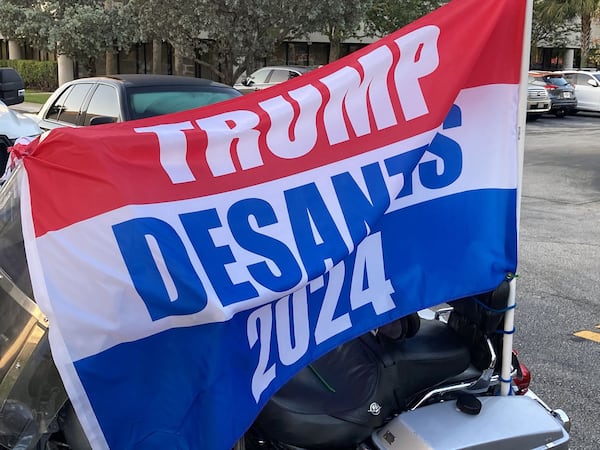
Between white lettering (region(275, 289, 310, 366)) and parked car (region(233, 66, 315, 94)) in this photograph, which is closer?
white lettering (region(275, 289, 310, 366))

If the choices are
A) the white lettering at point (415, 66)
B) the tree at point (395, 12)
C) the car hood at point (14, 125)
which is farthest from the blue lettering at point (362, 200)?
the tree at point (395, 12)

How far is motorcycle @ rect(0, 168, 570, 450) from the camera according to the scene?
183cm

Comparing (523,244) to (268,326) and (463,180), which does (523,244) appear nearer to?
(463,180)

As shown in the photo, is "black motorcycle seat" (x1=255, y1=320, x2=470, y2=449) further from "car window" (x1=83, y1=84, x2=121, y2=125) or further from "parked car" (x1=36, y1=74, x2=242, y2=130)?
"car window" (x1=83, y1=84, x2=121, y2=125)

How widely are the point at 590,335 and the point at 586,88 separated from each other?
20155mm

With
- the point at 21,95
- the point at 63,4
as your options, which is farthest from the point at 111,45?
the point at 21,95

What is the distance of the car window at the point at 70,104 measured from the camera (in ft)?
28.8

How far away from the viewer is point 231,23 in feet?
57.4

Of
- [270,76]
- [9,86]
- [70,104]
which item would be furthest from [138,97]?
[270,76]

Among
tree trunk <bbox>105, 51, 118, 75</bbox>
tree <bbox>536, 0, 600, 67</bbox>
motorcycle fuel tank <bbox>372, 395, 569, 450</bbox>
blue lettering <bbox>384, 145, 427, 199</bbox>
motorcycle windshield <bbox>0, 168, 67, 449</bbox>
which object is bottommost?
motorcycle fuel tank <bbox>372, 395, 569, 450</bbox>

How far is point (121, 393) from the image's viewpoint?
170 centimetres

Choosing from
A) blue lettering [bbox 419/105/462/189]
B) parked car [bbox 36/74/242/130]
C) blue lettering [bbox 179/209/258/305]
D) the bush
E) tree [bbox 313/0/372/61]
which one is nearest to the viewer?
blue lettering [bbox 179/209/258/305]

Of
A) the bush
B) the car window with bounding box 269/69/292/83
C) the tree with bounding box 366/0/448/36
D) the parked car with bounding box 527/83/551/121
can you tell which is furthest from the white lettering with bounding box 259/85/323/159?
the bush

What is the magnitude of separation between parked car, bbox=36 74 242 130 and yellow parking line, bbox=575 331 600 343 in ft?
16.1
